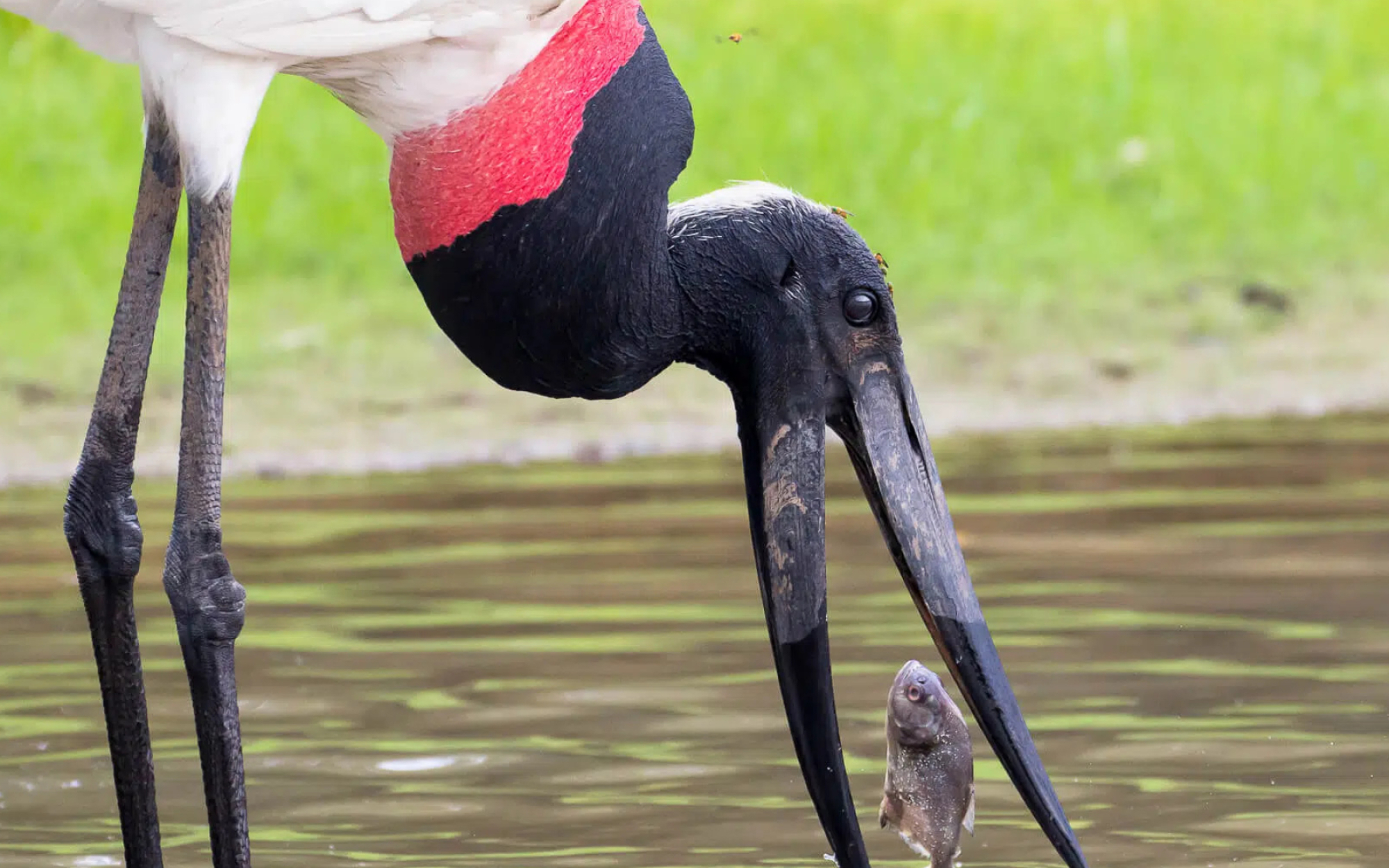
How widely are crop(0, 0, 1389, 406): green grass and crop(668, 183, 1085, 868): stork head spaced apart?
505 centimetres

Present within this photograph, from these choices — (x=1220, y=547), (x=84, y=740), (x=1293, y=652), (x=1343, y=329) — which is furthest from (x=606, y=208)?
(x=1343, y=329)

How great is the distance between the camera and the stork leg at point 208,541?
405 centimetres

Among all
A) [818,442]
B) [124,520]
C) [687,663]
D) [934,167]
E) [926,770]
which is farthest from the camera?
[934,167]

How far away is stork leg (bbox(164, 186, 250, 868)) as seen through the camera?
4047mm

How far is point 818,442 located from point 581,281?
410mm

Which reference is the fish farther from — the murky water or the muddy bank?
the muddy bank

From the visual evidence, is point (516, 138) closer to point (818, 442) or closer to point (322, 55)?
point (322, 55)

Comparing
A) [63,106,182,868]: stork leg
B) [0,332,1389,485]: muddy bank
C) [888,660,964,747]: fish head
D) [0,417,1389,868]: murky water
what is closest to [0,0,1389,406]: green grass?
[0,332,1389,485]: muddy bank

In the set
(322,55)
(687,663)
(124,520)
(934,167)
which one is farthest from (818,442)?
(934,167)

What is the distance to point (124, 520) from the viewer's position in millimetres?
4246

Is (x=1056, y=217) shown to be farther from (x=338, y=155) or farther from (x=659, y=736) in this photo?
(x=659, y=736)

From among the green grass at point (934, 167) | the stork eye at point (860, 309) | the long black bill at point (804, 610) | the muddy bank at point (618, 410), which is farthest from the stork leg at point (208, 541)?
the green grass at point (934, 167)

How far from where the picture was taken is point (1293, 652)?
18.6 ft

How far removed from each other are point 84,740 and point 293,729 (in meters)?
0.39
